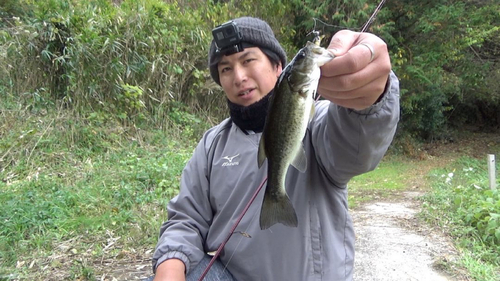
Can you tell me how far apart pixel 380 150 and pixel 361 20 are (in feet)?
34.7

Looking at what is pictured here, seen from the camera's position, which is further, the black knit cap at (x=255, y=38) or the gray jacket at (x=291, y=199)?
the black knit cap at (x=255, y=38)

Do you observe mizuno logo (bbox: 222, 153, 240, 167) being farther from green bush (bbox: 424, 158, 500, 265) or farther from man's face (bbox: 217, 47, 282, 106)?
green bush (bbox: 424, 158, 500, 265)

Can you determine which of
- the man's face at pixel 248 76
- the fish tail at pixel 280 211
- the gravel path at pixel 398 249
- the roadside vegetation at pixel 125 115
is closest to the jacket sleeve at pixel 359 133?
the fish tail at pixel 280 211

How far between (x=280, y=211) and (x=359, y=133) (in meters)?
0.43

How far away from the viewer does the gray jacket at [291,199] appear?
4.69 feet

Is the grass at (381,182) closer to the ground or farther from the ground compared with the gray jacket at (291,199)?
closer to the ground

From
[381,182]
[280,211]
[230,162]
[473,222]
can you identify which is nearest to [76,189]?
[230,162]

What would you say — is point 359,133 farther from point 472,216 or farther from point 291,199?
point 472,216

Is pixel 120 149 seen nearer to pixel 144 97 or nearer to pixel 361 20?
pixel 144 97

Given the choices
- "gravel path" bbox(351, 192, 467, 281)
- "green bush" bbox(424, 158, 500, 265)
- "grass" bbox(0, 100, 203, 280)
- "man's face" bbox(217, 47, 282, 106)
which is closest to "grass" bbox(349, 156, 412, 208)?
"gravel path" bbox(351, 192, 467, 281)

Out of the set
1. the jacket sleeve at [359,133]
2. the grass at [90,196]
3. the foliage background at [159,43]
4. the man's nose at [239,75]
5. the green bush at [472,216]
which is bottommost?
the green bush at [472,216]

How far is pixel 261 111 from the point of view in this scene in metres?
1.94

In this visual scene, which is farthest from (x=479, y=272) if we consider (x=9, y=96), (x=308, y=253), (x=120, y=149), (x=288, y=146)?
(x=9, y=96)

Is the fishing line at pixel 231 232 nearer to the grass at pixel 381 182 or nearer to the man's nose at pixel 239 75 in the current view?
the man's nose at pixel 239 75
